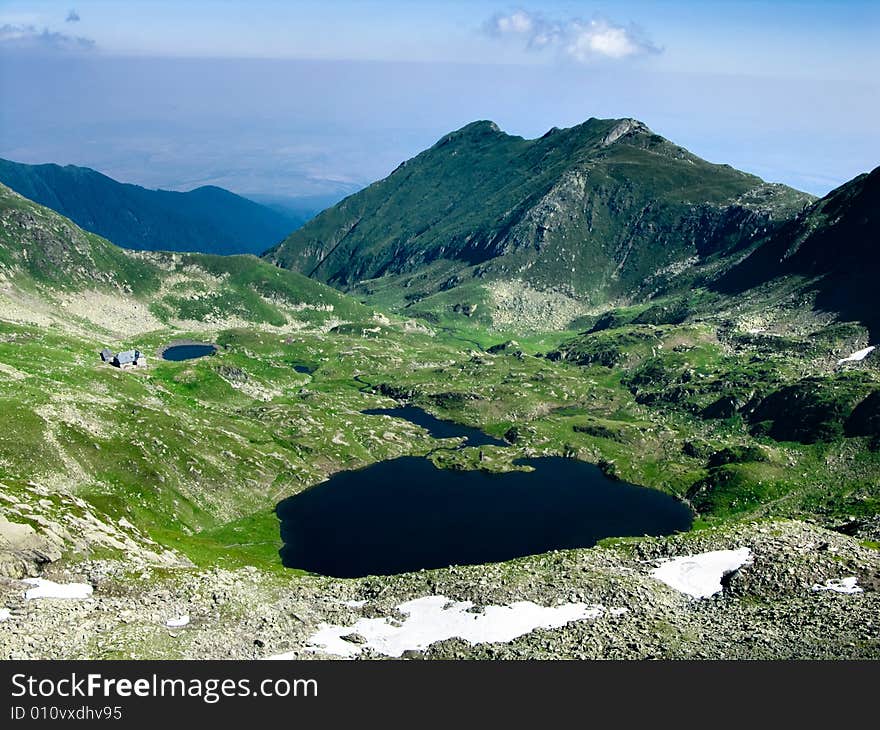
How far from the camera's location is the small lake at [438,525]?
152 m

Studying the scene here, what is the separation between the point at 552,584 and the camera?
300 feet

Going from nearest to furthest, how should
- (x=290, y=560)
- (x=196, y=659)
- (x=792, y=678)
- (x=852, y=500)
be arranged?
(x=792, y=678) → (x=196, y=659) → (x=290, y=560) → (x=852, y=500)

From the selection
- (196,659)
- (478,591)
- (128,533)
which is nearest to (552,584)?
(478,591)

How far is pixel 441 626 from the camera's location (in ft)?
275

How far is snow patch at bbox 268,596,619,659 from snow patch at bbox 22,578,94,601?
2680 cm

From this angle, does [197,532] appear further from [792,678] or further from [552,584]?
[792,678]

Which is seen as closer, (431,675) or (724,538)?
(431,675)

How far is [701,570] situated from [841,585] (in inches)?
596

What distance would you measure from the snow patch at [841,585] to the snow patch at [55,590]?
8102cm

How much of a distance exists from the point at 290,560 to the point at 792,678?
104736mm

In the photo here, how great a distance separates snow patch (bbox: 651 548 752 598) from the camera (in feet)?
297

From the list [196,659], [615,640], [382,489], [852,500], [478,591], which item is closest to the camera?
[196,659]

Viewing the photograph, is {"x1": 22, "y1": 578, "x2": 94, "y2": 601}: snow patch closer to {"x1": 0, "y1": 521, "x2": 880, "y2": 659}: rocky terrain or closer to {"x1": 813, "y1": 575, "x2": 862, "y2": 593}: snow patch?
{"x1": 0, "y1": 521, "x2": 880, "y2": 659}: rocky terrain

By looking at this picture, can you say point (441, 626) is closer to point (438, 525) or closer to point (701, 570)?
point (701, 570)
